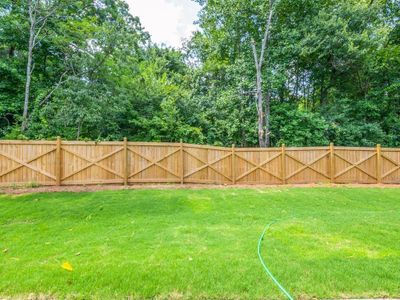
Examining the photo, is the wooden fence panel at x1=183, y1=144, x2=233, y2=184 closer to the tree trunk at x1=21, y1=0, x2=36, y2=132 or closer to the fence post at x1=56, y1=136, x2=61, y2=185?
the fence post at x1=56, y1=136, x2=61, y2=185

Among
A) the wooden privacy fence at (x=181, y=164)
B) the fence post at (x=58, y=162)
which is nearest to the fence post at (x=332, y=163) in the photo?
the wooden privacy fence at (x=181, y=164)

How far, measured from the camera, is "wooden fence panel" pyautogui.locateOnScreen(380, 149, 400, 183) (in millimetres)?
10617

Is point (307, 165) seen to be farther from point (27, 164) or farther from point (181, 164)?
point (27, 164)

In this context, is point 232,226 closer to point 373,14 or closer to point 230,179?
point 230,179

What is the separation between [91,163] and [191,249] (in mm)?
6492

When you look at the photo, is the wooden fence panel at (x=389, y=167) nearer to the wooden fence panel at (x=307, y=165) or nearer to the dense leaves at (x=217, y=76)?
the wooden fence panel at (x=307, y=165)

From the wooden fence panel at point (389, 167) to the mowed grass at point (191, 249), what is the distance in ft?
16.2

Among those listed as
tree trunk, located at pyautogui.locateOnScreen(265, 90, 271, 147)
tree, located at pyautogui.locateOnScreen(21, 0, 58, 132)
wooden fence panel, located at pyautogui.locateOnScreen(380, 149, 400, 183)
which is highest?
tree, located at pyautogui.locateOnScreen(21, 0, 58, 132)

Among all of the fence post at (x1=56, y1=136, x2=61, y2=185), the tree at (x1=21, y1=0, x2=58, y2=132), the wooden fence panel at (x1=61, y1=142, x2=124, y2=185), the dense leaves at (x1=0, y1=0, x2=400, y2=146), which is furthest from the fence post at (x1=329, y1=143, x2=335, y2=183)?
the tree at (x1=21, y1=0, x2=58, y2=132)

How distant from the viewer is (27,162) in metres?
8.25

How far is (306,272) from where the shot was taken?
288 centimetres

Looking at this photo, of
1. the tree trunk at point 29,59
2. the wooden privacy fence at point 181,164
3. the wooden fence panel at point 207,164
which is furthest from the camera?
the tree trunk at point 29,59

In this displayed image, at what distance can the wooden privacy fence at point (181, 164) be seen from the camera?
831cm

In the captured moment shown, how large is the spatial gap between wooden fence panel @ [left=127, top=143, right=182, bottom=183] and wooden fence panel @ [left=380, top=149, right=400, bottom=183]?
8438 millimetres
